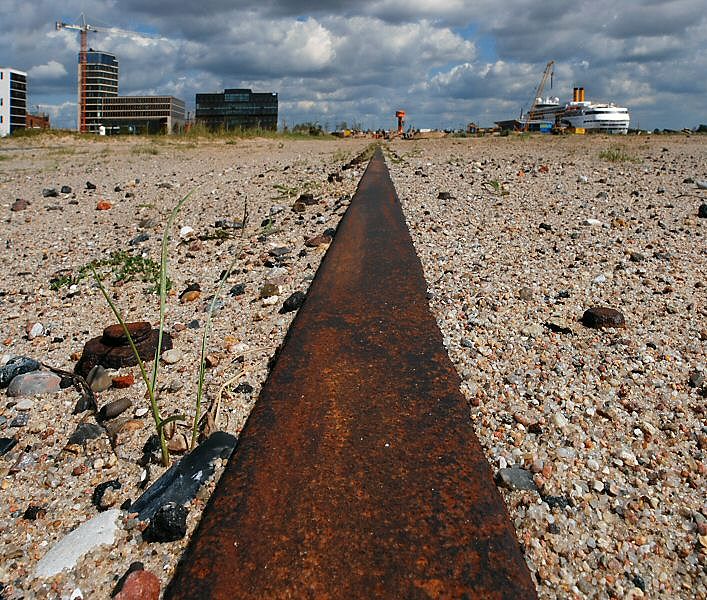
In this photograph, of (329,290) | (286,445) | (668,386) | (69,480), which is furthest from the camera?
(329,290)

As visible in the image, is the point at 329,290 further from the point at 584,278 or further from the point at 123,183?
the point at 123,183

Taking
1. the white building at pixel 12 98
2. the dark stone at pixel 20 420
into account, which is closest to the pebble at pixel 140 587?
the dark stone at pixel 20 420

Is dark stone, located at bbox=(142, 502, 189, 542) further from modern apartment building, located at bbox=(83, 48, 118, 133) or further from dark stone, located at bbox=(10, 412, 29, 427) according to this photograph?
modern apartment building, located at bbox=(83, 48, 118, 133)

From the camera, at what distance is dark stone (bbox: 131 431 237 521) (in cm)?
91

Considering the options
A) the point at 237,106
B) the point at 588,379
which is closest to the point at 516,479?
the point at 588,379

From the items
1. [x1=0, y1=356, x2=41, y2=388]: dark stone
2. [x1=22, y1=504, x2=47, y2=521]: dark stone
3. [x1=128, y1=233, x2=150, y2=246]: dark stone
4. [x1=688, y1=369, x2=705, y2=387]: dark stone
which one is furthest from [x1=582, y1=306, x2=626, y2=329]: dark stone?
[x1=128, y1=233, x2=150, y2=246]: dark stone

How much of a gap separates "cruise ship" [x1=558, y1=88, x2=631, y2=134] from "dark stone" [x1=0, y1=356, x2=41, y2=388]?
180 ft

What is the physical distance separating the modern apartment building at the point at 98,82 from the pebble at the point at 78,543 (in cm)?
11924

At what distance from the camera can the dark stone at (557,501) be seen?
86 cm

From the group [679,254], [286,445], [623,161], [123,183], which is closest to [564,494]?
[286,445]

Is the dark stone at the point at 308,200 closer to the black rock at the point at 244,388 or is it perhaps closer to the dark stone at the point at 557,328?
the dark stone at the point at 557,328

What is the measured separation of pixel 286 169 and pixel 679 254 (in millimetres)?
5071

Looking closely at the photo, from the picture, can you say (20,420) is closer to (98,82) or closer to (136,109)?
(136,109)

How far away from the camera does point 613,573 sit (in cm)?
74
